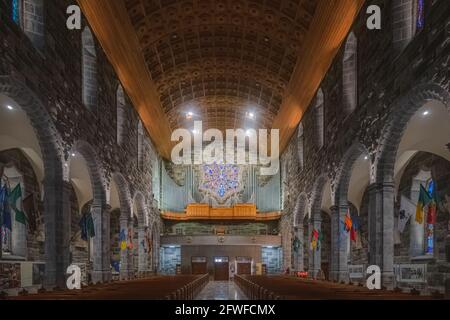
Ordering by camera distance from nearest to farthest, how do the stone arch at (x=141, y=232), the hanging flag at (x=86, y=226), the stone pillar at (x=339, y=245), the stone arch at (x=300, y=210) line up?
the hanging flag at (x=86, y=226), the stone pillar at (x=339, y=245), the stone arch at (x=300, y=210), the stone arch at (x=141, y=232)

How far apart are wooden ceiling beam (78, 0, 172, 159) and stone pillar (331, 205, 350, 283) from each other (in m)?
10.2

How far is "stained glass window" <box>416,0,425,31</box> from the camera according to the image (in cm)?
1070

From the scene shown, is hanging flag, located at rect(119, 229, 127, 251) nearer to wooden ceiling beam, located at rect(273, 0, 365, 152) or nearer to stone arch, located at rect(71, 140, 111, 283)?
stone arch, located at rect(71, 140, 111, 283)

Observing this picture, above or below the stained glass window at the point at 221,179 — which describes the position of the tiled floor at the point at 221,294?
below

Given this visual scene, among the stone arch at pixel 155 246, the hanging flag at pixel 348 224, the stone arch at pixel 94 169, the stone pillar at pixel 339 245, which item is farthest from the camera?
the stone arch at pixel 155 246

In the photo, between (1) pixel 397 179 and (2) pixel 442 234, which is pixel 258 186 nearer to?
(1) pixel 397 179

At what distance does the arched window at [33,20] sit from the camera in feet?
38.2

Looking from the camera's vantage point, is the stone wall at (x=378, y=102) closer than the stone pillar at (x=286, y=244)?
Yes

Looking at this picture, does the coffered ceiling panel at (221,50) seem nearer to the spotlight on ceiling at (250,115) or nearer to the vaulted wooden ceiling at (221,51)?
the vaulted wooden ceiling at (221,51)

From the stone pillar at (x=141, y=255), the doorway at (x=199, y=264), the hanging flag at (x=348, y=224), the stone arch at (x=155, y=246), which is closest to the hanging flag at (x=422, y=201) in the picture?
the hanging flag at (x=348, y=224)

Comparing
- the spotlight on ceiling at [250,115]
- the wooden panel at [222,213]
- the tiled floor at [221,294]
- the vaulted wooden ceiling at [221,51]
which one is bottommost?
the tiled floor at [221,294]

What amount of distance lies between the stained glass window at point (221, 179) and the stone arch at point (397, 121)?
2495 centimetres

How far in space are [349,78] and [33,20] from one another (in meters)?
10.4

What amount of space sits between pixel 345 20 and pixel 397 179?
6.36 metres
